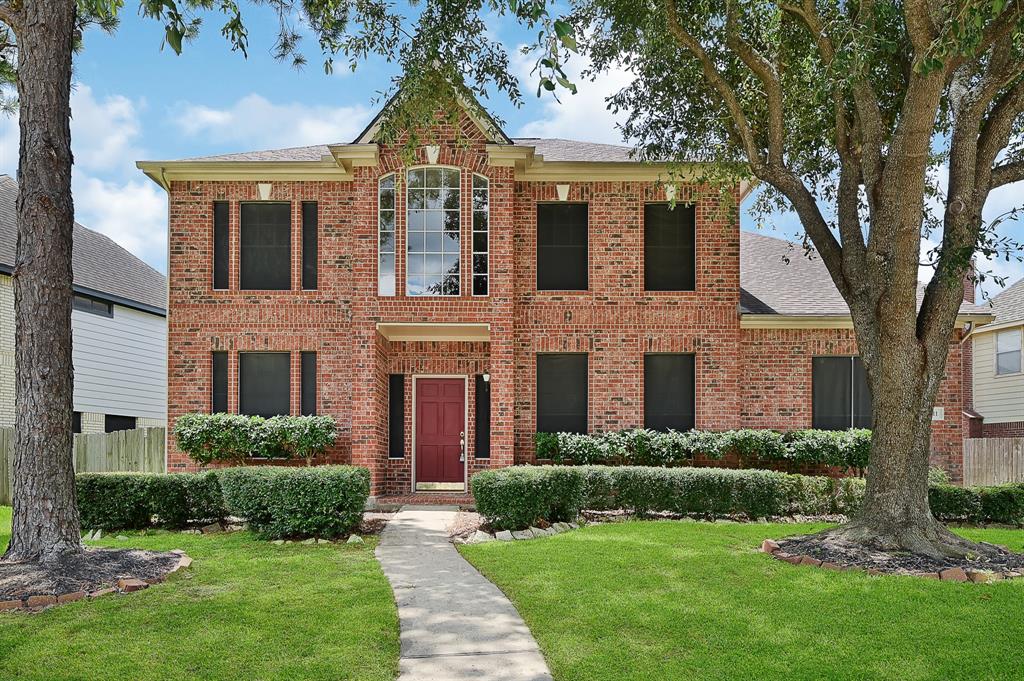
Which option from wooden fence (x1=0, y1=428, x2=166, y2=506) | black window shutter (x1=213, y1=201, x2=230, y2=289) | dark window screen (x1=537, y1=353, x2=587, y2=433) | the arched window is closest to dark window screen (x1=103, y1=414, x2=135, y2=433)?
wooden fence (x1=0, y1=428, x2=166, y2=506)

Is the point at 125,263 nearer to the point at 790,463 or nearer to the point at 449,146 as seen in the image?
the point at 449,146

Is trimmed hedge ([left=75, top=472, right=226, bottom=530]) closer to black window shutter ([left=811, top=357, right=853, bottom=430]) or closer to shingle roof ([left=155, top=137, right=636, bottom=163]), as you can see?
shingle roof ([left=155, top=137, right=636, bottom=163])

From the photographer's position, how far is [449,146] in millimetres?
15914

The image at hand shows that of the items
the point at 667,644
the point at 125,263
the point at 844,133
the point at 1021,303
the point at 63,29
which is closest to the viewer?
the point at 667,644

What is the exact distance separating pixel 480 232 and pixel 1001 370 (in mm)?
17582

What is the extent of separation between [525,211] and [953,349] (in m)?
8.94

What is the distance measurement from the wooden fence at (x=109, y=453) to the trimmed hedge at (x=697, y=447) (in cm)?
909

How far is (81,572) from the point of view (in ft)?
28.0

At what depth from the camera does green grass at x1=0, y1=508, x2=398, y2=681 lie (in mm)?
5977

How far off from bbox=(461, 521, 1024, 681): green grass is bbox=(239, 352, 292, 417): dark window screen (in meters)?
7.33

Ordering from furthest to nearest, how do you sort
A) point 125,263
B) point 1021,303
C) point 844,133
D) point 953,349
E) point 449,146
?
point 125,263
point 1021,303
point 953,349
point 449,146
point 844,133

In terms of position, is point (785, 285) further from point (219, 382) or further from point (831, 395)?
point (219, 382)

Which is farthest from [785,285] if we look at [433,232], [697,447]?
[433,232]

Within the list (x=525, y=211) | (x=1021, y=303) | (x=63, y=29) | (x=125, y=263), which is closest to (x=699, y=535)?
(x=525, y=211)
